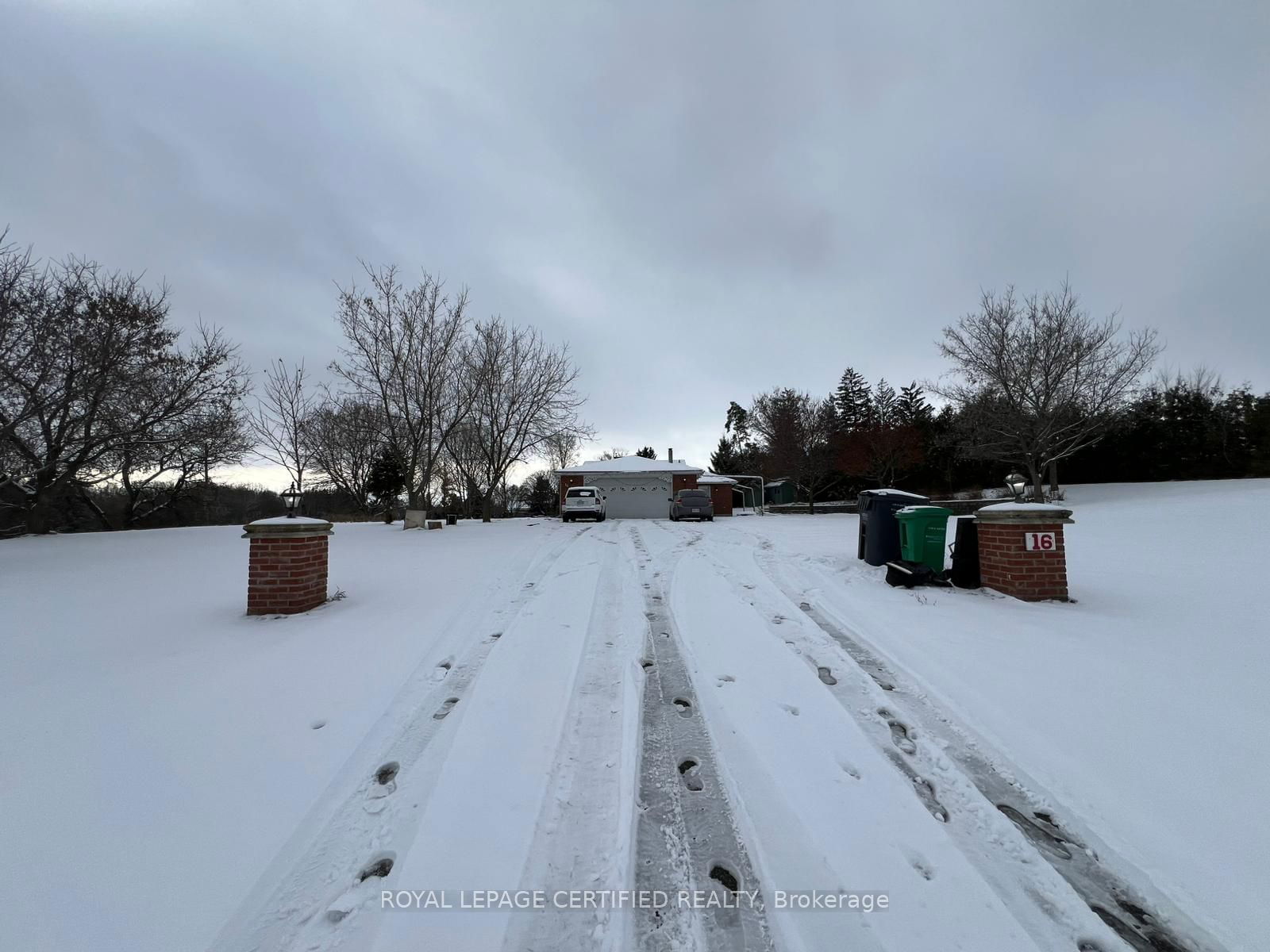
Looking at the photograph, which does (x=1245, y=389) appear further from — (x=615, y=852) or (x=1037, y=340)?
(x=615, y=852)

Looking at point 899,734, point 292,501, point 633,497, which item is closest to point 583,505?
point 633,497


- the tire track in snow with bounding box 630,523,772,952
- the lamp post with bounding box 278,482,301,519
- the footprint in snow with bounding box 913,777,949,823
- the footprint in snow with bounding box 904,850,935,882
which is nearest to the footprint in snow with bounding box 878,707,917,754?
the footprint in snow with bounding box 913,777,949,823

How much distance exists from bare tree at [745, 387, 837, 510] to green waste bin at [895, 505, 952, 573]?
20.8 meters

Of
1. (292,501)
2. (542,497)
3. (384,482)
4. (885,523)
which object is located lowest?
(885,523)

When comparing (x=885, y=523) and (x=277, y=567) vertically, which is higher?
(x=885, y=523)

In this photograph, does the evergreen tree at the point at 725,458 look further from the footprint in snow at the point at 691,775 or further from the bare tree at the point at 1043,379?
the footprint in snow at the point at 691,775

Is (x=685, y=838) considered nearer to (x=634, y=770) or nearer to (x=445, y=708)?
(x=634, y=770)

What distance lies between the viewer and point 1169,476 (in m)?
23.9

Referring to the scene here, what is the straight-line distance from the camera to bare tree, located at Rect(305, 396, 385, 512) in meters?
17.9

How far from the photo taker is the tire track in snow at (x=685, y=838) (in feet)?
5.15

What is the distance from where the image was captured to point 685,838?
197 centimetres

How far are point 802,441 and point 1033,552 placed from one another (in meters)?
24.1

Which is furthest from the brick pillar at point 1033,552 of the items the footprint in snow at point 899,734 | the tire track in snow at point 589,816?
the tire track in snow at point 589,816

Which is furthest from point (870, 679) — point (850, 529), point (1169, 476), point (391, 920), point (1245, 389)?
point (1245, 389)
